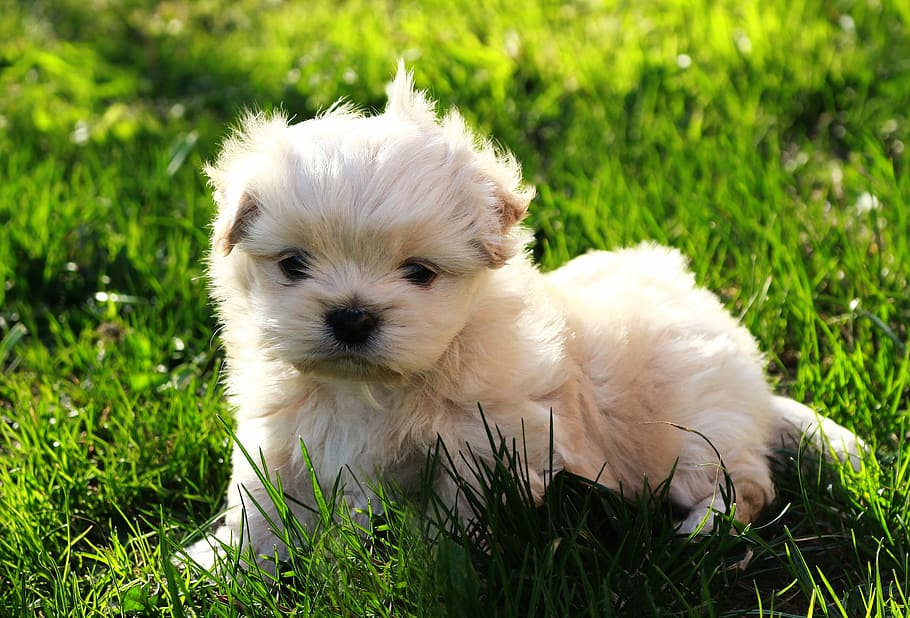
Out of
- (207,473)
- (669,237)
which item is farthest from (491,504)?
(669,237)

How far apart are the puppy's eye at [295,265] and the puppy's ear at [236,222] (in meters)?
0.13

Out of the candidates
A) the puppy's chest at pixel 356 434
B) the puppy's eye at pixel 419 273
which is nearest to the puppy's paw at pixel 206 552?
the puppy's chest at pixel 356 434

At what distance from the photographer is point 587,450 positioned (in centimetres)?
305

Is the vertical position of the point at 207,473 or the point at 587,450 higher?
the point at 587,450

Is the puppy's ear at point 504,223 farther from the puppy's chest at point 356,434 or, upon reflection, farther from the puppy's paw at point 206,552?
the puppy's paw at point 206,552

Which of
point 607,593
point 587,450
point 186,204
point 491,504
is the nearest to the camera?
point 607,593

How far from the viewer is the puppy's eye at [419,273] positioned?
2.73m

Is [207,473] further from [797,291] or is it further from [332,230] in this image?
[797,291]

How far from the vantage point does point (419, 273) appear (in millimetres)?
2754

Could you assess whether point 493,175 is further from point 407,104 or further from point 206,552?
point 206,552

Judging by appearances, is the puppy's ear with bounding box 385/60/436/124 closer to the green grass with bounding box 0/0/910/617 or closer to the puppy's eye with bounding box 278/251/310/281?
the puppy's eye with bounding box 278/251/310/281

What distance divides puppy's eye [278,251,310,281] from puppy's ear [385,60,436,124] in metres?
0.55

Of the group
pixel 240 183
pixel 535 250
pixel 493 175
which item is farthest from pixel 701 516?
pixel 535 250

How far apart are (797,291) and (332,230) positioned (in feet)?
6.68
